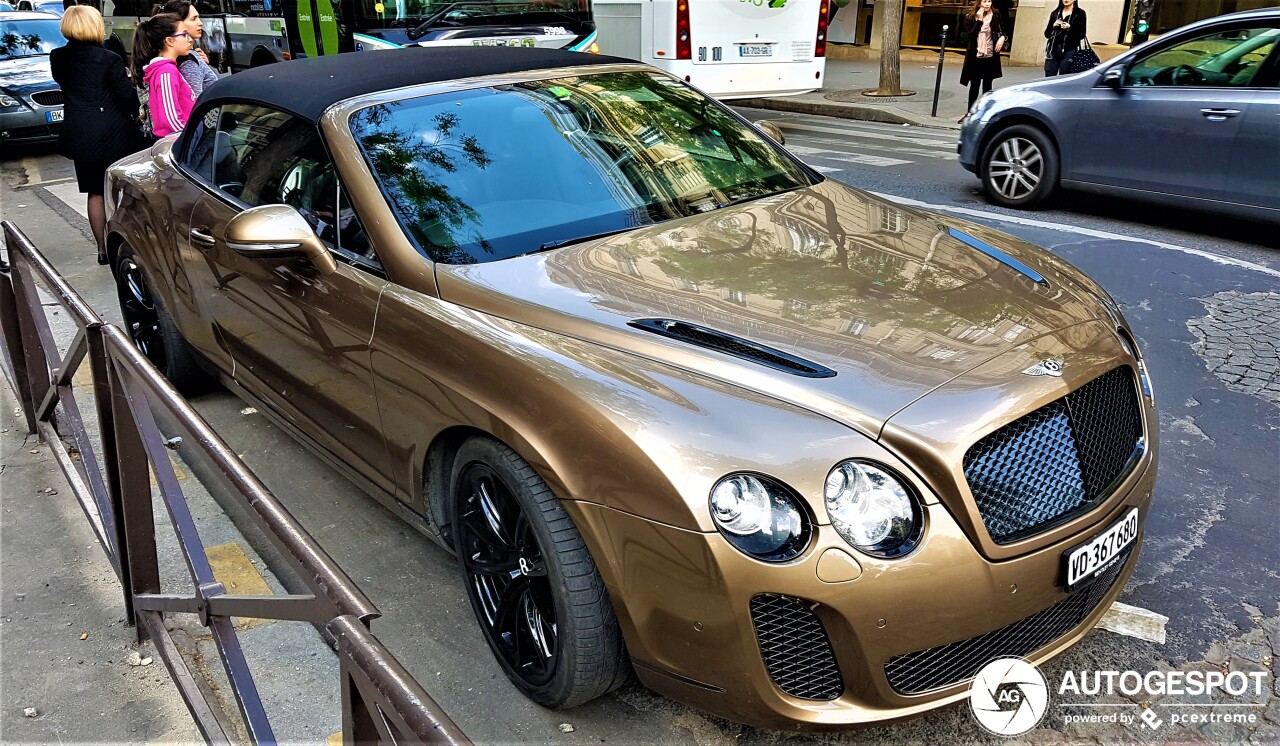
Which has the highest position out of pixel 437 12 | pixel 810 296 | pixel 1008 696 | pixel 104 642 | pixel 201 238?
pixel 437 12

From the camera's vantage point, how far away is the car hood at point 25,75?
41.1 feet

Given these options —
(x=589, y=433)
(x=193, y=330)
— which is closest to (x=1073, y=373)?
(x=589, y=433)

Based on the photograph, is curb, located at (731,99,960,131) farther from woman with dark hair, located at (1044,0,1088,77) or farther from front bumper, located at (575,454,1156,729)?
front bumper, located at (575,454,1156,729)

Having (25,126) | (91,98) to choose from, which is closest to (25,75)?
(25,126)

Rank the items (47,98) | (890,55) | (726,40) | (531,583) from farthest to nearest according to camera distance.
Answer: (890,55) → (726,40) → (47,98) → (531,583)

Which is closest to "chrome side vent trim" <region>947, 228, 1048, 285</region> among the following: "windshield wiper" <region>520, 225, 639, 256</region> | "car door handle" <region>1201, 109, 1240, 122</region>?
"windshield wiper" <region>520, 225, 639, 256</region>

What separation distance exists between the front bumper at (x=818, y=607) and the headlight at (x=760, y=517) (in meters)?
0.03

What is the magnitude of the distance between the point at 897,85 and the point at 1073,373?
1474cm

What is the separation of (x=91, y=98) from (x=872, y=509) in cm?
671

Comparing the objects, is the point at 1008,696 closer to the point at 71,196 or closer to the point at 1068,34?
the point at 71,196

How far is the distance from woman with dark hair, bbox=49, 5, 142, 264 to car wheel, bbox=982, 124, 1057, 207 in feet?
21.3

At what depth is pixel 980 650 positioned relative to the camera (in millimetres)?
2363

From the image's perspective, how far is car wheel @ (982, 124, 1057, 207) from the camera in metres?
7.89

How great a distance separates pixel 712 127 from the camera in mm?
4074
